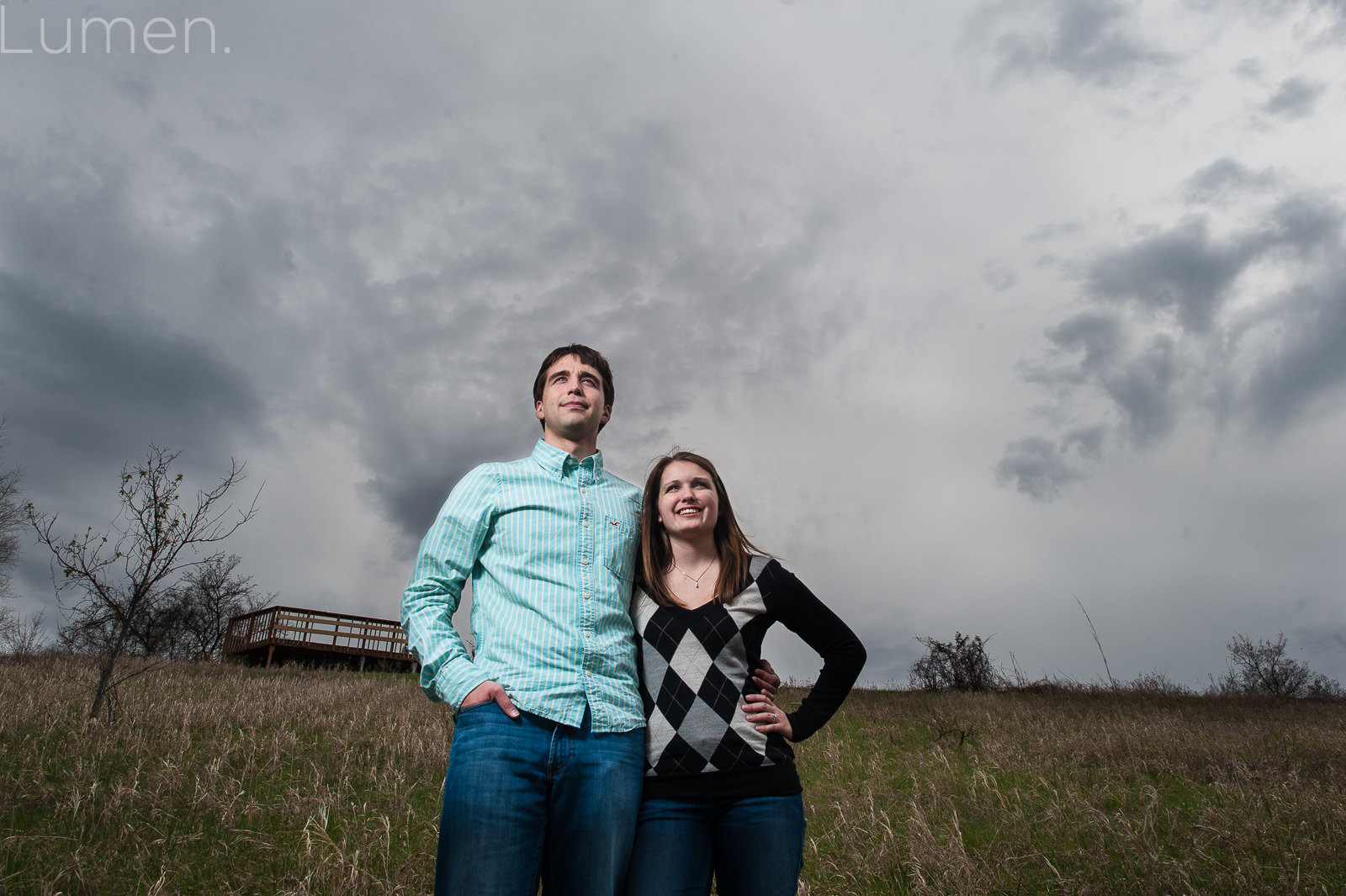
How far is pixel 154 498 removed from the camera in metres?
9.60

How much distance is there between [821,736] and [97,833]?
857 centimetres

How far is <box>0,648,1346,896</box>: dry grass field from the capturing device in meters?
4.58

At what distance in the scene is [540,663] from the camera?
2.15m

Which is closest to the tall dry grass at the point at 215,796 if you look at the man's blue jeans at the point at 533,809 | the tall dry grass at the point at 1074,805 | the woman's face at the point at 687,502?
the man's blue jeans at the point at 533,809

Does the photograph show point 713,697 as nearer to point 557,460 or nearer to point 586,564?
point 586,564

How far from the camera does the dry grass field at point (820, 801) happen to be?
4578 mm

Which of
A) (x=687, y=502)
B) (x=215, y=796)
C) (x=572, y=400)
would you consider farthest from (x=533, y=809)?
(x=215, y=796)

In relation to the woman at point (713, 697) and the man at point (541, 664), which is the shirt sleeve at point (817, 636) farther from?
the man at point (541, 664)

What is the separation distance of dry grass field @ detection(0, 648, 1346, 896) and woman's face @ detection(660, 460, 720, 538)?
2845 millimetres

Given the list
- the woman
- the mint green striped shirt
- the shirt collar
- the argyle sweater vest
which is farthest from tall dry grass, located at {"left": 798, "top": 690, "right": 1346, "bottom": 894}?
the shirt collar

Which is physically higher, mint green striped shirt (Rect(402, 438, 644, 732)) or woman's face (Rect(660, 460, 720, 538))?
woman's face (Rect(660, 460, 720, 538))

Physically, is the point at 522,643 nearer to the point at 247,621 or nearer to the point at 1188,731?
the point at 1188,731

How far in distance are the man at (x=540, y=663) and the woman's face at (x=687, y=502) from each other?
0.13m

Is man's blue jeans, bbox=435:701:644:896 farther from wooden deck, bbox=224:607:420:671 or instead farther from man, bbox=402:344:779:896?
wooden deck, bbox=224:607:420:671
